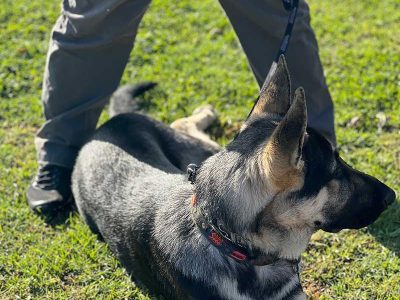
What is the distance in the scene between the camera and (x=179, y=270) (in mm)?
3764

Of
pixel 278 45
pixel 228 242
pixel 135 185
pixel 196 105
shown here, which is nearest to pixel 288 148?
pixel 228 242

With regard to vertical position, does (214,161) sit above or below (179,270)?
above

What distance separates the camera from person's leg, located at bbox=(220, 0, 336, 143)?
465cm

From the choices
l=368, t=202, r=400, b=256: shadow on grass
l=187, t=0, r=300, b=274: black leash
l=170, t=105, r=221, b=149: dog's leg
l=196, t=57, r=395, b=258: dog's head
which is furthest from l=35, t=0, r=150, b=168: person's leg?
l=368, t=202, r=400, b=256: shadow on grass

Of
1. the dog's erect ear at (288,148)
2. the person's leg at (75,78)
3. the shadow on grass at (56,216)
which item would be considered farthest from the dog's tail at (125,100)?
the dog's erect ear at (288,148)

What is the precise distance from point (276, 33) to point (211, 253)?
1886 millimetres

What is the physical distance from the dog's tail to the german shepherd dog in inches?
55.5

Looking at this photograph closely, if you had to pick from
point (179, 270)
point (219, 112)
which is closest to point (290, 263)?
point (179, 270)

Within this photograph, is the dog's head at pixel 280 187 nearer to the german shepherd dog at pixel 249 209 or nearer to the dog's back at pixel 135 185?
the german shepherd dog at pixel 249 209

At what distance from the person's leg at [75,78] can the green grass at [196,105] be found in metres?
0.28

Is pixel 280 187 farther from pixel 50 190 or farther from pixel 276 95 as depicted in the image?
pixel 50 190

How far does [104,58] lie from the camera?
514 centimetres

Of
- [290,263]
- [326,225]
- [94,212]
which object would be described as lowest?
[94,212]

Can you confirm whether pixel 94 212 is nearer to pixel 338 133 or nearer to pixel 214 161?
pixel 214 161
